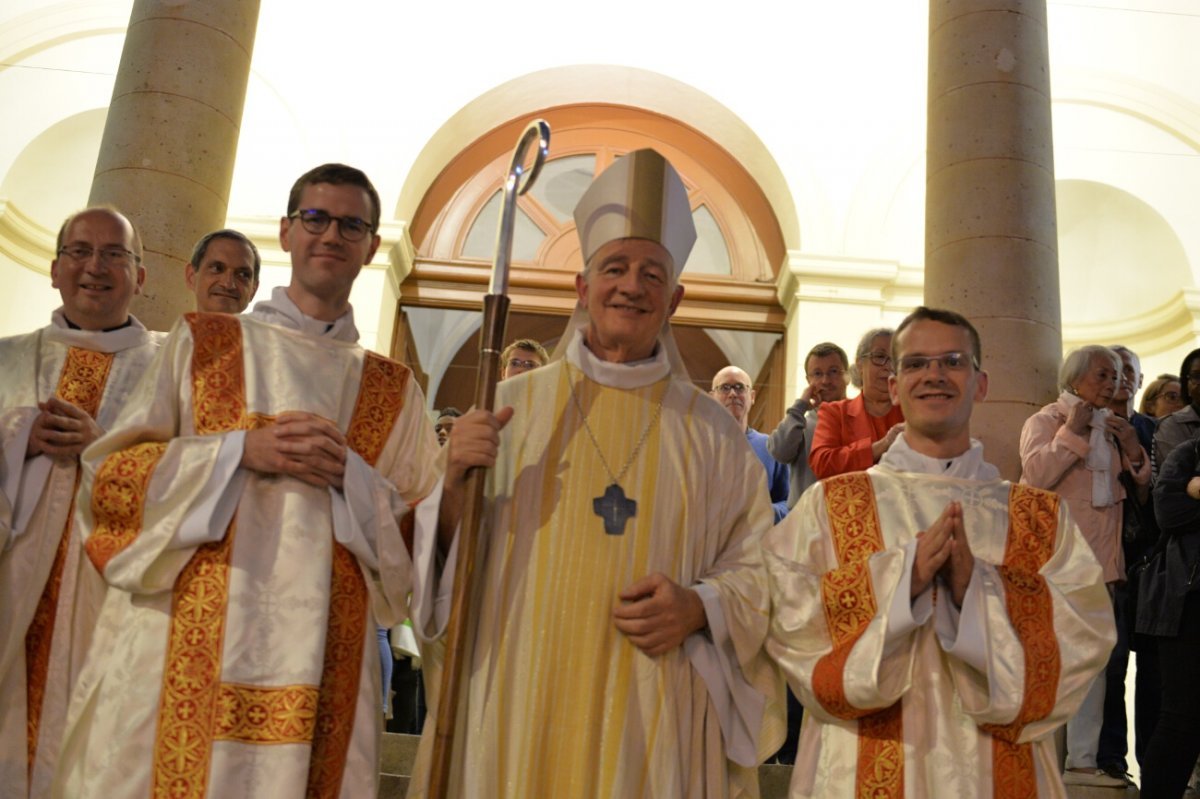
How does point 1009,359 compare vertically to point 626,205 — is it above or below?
above

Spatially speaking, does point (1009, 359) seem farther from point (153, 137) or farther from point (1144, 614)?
point (153, 137)

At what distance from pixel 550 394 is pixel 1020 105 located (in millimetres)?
3476

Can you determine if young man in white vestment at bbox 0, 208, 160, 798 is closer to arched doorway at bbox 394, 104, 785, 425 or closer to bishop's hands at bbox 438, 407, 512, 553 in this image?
bishop's hands at bbox 438, 407, 512, 553

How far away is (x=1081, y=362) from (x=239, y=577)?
338cm

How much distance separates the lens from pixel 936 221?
18.7ft

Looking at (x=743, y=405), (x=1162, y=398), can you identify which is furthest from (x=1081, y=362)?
(x=743, y=405)

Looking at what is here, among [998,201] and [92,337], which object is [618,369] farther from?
[998,201]

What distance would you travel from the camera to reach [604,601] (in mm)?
2910

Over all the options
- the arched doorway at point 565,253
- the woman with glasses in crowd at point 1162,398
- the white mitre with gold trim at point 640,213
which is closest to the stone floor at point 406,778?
the white mitre with gold trim at point 640,213

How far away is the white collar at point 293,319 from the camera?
310cm

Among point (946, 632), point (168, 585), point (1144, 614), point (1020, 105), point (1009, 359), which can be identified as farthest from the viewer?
point (1020, 105)

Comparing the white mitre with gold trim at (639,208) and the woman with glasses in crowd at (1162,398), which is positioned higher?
the woman with glasses in crowd at (1162,398)

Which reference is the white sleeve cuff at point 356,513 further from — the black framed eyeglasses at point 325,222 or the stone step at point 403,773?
the stone step at point 403,773

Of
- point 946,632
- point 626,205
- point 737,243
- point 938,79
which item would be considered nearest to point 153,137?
point 626,205
